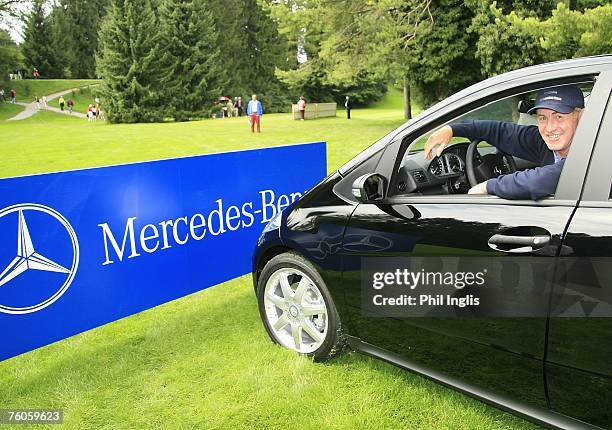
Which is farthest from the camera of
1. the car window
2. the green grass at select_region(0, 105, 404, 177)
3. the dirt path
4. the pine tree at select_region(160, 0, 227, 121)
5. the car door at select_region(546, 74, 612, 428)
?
the pine tree at select_region(160, 0, 227, 121)

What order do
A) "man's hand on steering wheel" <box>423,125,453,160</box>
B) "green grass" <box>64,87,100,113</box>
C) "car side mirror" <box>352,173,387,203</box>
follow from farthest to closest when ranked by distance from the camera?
"green grass" <box>64,87,100,113</box>
"man's hand on steering wheel" <box>423,125,453,160</box>
"car side mirror" <box>352,173,387,203</box>

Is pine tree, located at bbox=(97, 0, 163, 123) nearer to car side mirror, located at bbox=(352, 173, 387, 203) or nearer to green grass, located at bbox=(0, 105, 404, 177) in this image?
green grass, located at bbox=(0, 105, 404, 177)

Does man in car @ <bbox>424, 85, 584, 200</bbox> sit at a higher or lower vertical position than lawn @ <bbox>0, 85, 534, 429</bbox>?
higher

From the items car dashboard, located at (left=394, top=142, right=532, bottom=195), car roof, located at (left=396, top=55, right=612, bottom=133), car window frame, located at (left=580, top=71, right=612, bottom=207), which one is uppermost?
car roof, located at (left=396, top=55, right=612, bottom=133)

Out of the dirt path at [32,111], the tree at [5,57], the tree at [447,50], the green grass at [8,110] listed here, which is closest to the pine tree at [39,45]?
the dirt path at [32,111]

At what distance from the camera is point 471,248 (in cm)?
208

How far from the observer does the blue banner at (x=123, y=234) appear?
3.04 meters

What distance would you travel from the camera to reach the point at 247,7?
5678 centimetres

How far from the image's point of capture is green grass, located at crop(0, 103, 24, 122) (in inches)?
1728

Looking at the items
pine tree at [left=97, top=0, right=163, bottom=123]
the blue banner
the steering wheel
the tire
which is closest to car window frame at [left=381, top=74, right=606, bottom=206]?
the steering wheel

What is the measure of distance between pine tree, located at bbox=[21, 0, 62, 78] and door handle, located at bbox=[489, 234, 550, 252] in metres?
71.8

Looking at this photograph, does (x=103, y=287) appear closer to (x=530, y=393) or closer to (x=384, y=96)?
(x=530, y=393)

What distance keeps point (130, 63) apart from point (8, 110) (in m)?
14.4

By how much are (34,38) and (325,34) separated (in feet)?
171
